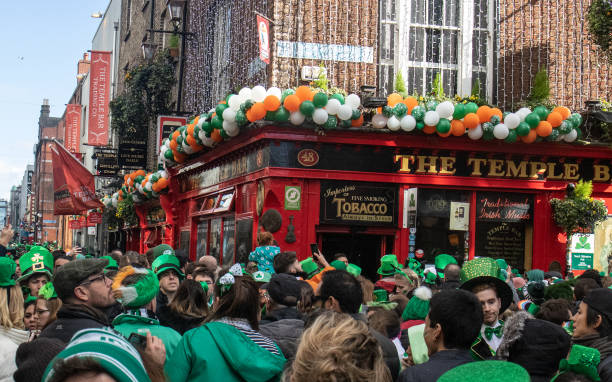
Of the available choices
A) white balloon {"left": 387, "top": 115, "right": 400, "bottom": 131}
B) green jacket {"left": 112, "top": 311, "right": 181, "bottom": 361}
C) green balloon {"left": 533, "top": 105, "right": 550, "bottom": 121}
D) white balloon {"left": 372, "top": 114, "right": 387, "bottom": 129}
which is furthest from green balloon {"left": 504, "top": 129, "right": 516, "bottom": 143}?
green jacket {"left": 112, "top": 311, "right": 181, "bottom": 361}

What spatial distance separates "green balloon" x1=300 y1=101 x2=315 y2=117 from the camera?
15.6 meters

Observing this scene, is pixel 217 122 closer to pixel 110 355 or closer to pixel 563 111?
pixel 563 111

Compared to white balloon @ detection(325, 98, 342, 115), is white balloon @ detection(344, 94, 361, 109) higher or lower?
higher

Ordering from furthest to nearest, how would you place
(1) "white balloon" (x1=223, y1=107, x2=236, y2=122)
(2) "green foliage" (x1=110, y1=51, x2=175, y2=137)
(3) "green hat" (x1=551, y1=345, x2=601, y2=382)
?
(2) "green foliage" (x1=110, y1=51, x2=175, y2=137) → (1) "white balloon" (x1=223, y1=107, x2=236, y2=122) → (3) "green hat" (x1=551, y1=345, x2=601, y2=382)

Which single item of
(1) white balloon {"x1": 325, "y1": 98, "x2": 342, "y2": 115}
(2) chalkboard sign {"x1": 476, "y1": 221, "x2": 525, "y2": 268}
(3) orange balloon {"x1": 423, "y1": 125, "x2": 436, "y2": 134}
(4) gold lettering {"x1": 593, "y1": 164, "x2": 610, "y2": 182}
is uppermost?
(1) white balloon {"x1": 325, "y1": 98, "x2": 342, "y2": 115}

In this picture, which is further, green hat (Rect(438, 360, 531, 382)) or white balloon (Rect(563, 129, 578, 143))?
white balloon (Rect(563, 129, 578, 143))

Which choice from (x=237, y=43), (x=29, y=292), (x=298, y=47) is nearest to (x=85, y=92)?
(x=237, y=43)

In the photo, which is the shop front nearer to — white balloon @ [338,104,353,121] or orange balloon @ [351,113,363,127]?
orange balloon @ [351,113,363,127]

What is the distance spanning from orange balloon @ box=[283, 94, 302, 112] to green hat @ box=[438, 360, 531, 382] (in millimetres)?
13353

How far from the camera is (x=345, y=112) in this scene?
15.9 meters

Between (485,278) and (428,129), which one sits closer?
(485,278)

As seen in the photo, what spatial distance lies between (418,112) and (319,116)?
2136mm

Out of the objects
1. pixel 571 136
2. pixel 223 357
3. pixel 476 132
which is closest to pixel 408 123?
pixel 476 132

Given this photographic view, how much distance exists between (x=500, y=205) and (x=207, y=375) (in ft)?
47.1
